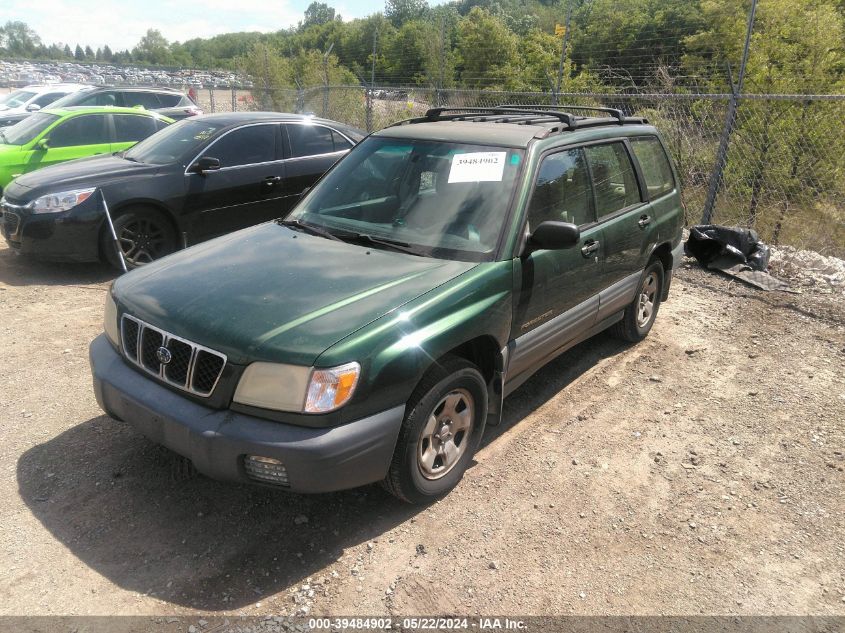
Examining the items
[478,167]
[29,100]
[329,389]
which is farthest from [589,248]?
[29,100]

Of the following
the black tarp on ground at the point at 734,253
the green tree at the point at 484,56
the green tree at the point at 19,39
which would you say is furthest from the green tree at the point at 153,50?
the black tarp on ground at the point at 734,253

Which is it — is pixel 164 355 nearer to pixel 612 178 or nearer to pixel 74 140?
pixel 612 178

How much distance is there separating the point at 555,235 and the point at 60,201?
5.14 metres

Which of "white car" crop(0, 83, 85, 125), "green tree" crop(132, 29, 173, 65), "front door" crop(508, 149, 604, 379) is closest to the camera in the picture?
"front door" crop(508, 149, 604, 379)

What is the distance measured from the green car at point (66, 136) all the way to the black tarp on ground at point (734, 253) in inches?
303

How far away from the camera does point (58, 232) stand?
242 inches

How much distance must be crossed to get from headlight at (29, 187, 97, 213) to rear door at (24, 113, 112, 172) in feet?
8.43

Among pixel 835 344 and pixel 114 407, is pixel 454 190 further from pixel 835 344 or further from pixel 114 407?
pixel 835 344

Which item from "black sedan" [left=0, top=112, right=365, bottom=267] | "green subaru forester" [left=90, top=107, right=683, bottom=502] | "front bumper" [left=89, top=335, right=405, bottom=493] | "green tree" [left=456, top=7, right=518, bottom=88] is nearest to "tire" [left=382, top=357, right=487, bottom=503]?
"green subaru forester" [left=90, top=107, right=683, bottom=502]

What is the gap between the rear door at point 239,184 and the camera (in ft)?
22.2

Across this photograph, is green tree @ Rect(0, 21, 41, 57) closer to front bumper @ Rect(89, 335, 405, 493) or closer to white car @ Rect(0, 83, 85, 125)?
white car @ Rect(0, 83, 85, 125)

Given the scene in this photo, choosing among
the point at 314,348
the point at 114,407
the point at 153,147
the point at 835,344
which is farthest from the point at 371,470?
the point at 153,147

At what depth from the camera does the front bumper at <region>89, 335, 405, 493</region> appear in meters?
2.55

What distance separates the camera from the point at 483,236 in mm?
3436
